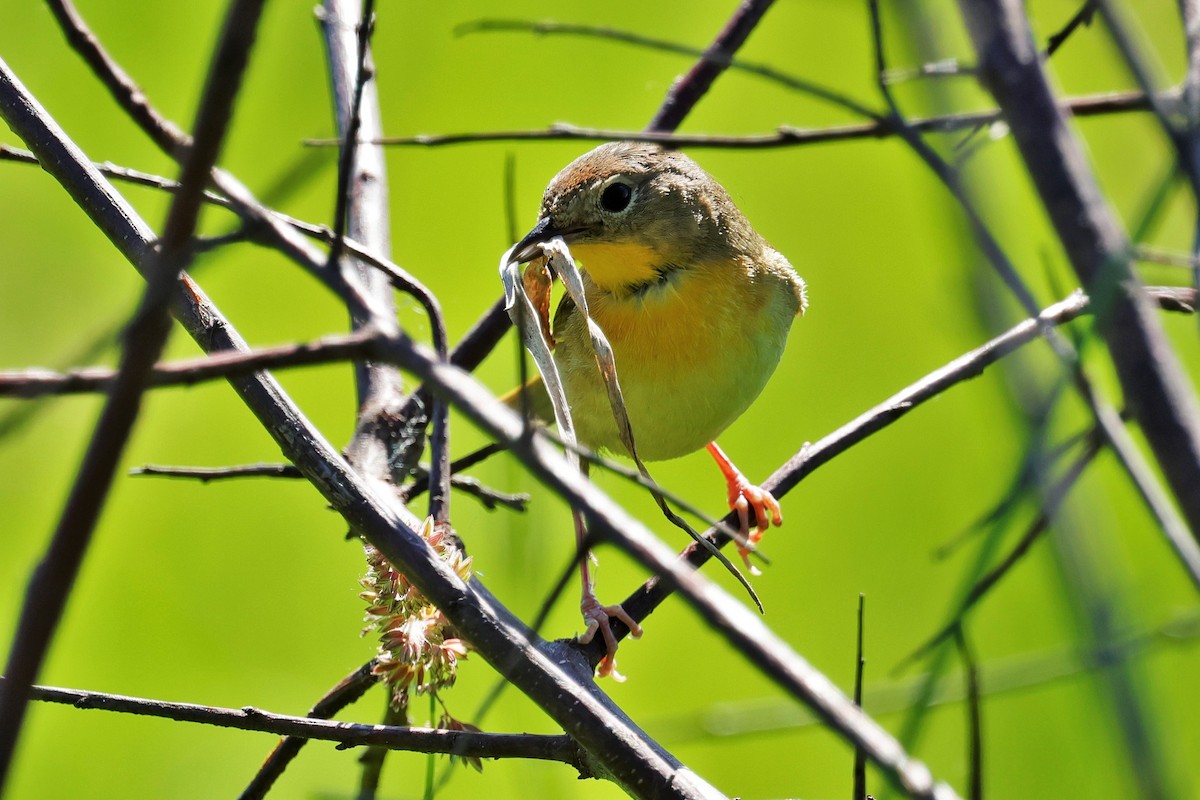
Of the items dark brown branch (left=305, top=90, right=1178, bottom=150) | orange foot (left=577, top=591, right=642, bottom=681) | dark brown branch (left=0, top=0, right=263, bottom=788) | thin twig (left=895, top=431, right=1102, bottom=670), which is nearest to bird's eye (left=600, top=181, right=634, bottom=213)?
orange foot (left=577, top=591, right=642, bottom=681)

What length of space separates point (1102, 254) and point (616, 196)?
140cm

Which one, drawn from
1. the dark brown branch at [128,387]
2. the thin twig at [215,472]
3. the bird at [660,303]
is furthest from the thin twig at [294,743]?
the dark brown branch at [128,387]

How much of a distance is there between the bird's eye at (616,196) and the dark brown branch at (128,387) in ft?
4.54

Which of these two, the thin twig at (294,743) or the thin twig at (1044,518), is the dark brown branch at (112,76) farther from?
the thin twig at (1044,518)

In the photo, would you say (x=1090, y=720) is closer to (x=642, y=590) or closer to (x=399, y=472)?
(x=642, y=590)

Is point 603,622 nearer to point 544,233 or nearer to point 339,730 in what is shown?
point 339,730

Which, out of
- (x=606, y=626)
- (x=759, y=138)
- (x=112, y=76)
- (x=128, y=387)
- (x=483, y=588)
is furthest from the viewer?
(x=112, y=76)

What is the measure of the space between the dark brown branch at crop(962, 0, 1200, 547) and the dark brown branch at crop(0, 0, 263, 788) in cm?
31

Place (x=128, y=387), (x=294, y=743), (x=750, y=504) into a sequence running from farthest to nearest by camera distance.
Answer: (x=750, y=504)
(x=294, y=743)
(x=128, y=387)

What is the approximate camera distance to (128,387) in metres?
0.42

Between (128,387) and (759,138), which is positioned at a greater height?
(759,138)

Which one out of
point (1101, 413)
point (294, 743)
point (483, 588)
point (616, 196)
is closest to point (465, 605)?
point (483, 588)

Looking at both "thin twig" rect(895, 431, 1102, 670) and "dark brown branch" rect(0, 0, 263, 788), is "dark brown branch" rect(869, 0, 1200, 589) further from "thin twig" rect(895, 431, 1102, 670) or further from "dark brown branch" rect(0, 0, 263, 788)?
"dark brown branch" rect(0, 0, 263, 788)

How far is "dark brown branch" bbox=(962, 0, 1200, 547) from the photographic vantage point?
0.44 metres
